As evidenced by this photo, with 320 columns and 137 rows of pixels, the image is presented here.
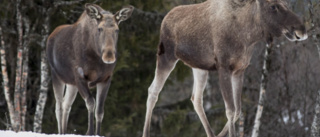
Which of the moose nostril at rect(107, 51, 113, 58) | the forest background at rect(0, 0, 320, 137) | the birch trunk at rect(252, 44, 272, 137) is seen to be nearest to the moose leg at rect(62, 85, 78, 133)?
the moose nostril at rect(107, 51, 113, 58)

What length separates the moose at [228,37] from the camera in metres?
7.88

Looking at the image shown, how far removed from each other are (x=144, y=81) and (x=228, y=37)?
6.76 metres

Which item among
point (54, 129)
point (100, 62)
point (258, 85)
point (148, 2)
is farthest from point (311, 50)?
point (100, 62)

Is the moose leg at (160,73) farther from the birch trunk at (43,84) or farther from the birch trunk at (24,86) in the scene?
the birch trunk at (24,86)

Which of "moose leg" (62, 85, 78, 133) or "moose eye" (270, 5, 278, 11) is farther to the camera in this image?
"moose leg" (62, 85, 78, 133)

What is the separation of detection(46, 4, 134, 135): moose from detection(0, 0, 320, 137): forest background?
257 cm

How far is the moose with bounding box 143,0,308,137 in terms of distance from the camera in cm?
788

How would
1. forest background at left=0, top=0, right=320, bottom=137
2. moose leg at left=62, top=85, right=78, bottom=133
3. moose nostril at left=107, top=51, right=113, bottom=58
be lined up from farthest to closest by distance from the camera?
forest background at left=0, top=0, right=320, bottom=137
moose leg at left=62, top=85, right=78, bottom=133
moose nostril at left=107, top=51, right=113, bottom=58

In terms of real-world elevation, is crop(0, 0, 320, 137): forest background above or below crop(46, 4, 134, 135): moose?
below

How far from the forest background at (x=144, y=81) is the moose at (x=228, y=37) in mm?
3560

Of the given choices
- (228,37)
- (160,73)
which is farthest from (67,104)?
(228,37)

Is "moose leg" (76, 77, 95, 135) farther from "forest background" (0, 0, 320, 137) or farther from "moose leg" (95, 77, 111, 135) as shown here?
"forest background" (0, 0, 320, 137)

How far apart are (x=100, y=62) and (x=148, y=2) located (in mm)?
5598

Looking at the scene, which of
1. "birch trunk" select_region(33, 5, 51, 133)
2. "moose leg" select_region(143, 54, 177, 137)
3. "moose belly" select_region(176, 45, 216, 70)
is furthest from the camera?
"birch trunk" select_region(33, 5, 51, 133)
